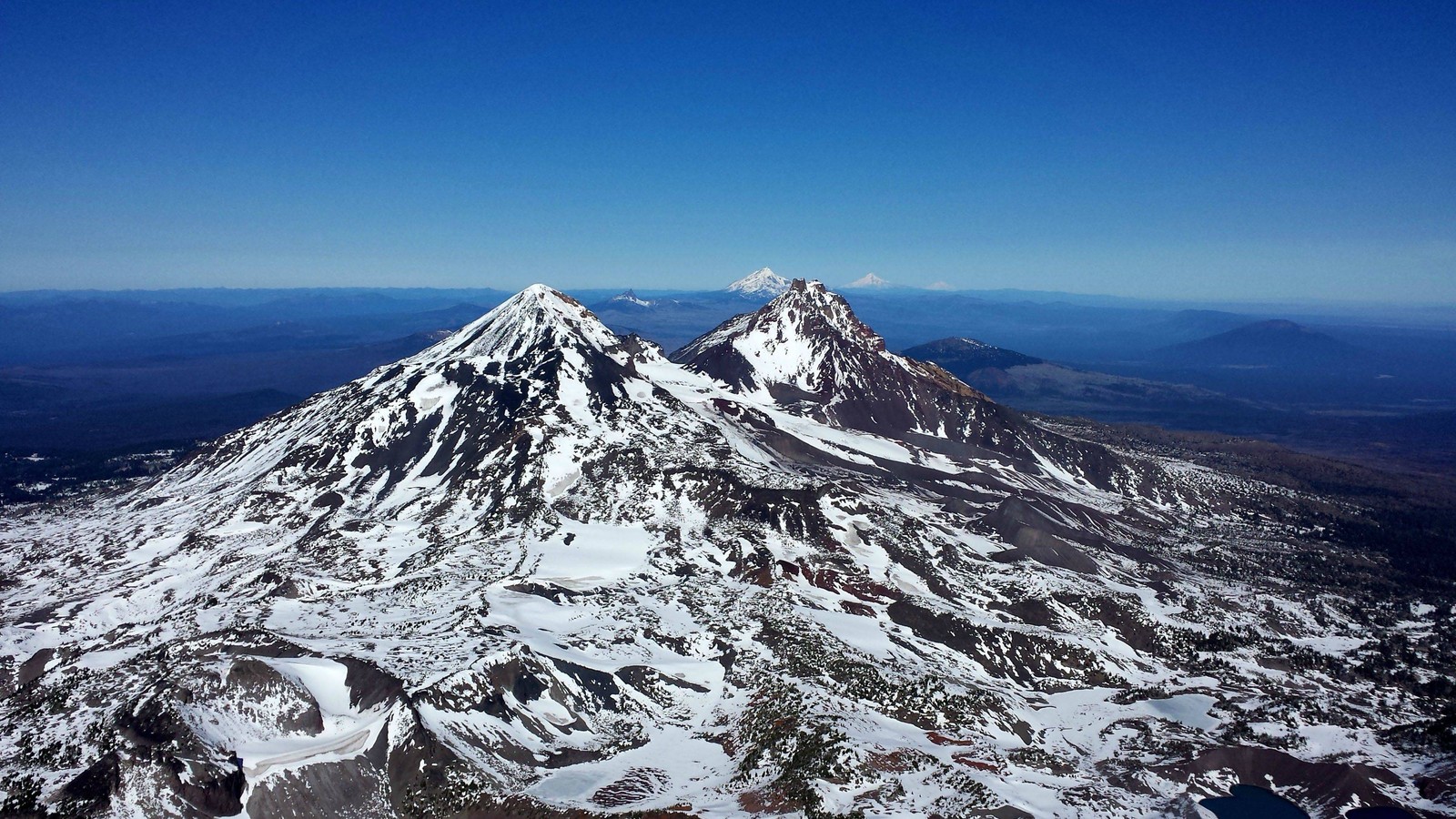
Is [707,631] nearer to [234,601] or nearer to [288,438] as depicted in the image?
[234,601]

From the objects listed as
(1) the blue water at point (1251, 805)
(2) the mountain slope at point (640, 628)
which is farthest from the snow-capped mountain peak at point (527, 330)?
(1) the blue water at point (1251, 805)

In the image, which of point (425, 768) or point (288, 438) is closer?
point (425, 768)

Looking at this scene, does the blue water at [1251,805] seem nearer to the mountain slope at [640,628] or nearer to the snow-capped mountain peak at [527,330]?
the mountain slope at [640,628]

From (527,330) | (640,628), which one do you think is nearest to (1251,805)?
(640,628)

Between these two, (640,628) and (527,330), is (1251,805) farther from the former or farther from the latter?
(527,330)

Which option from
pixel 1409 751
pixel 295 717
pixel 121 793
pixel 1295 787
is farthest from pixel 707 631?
pixel 1409 751

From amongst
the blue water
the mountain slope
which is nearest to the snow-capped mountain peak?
the mountain slope
